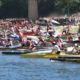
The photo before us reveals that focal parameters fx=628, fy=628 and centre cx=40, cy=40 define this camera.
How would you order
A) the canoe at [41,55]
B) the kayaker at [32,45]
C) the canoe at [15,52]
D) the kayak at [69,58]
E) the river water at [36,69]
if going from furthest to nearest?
the kayaker at [32,45], the canoe at [15,52], the canoe at [41,55], the kayak at [69,58], the river water at [36,69]

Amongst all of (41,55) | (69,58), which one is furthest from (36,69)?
(41,55)

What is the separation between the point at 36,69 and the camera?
40.1m

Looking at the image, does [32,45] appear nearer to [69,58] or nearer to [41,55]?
[41,55]

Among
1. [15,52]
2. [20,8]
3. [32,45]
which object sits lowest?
[15,52]

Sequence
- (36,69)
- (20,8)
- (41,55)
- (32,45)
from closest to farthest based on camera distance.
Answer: (36,69)
(41,55)
(32,45)
(20,8)

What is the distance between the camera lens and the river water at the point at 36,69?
3538 cm

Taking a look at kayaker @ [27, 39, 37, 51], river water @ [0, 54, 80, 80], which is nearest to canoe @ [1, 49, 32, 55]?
kayaker @ [27, 39, 37, 51]

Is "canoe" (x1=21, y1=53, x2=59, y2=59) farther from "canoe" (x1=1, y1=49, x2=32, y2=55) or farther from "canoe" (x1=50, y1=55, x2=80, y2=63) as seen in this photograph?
"canoe" (x1=1, y1=49, x2=32, y2=55)

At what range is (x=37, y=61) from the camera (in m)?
45.7

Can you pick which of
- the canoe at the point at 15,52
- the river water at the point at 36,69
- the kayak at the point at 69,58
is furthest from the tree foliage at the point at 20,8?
the kayak at the point at 69,58

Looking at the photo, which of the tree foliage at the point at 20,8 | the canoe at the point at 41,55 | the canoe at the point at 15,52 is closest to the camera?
the canoe at the point at 41,55

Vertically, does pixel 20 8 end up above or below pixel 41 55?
above

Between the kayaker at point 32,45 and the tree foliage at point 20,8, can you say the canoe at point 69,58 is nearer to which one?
the kayaker at point 32,45

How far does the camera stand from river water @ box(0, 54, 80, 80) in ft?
116
